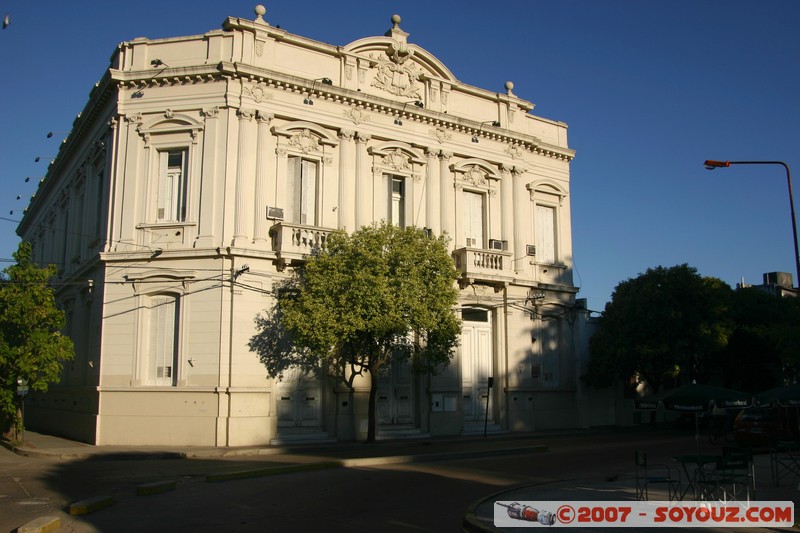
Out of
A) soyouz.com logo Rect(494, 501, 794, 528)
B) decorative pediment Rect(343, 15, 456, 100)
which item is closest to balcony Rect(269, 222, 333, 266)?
decorative pediment Rect(343, 15, 456, 100)

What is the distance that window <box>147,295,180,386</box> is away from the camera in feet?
78.2

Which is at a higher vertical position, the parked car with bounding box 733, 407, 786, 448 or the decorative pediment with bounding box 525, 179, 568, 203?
the decorative pediment with bounding box 525, 179, 568, 203

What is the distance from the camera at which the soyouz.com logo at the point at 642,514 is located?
1004 centimetres

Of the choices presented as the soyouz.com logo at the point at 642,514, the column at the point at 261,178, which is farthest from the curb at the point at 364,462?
the column at the point at 261,178

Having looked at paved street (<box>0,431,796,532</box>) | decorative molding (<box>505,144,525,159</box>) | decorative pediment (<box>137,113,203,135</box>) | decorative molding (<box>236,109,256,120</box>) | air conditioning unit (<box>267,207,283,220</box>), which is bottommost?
paved street (<box>0,431,796,532</box>)

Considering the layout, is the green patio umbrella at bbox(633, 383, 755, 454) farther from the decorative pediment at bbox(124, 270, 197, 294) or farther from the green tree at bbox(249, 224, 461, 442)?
the decorative pediment at bbox(124, 270, 197, 294)

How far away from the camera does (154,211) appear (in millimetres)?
24875

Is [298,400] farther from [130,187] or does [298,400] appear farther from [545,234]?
[545,234]

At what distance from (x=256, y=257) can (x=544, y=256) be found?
13447 millimetres

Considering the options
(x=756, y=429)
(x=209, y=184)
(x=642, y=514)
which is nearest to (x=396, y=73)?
(x=209, y=184)

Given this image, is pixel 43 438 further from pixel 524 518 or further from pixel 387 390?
pixel 524 518

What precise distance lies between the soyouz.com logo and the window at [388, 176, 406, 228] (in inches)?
702

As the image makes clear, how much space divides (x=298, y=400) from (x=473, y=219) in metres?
10.6

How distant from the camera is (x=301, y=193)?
26.3 metres
